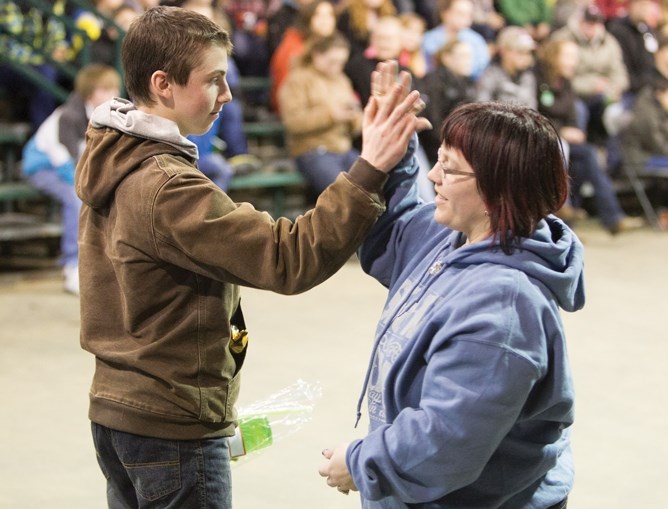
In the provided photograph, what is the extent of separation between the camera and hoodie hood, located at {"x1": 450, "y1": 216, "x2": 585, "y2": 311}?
201 cm

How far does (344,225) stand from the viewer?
2139 millimetres

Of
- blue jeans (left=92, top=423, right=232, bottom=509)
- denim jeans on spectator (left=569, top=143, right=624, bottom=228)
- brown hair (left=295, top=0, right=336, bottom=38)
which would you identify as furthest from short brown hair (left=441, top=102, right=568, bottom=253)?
denim jeans on spectator (left=569, top=143, right=624, bottom=228)

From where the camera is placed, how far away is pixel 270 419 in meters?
2.64

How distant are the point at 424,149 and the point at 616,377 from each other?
11.9 ft

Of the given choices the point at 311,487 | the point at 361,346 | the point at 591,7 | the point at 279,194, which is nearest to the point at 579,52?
the point at 591,7

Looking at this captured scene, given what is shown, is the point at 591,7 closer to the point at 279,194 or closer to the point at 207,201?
the point at 279,194

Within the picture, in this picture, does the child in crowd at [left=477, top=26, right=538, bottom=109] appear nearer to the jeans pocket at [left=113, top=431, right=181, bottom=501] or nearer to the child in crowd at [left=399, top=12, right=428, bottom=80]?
the child in crowd at [left=399, top=12, right=428, bottom=80]

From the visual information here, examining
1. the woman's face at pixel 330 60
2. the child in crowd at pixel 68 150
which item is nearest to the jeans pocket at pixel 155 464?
the child in crowd at pixel 68 150

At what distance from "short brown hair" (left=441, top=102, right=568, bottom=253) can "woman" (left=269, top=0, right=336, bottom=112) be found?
6.16 metres

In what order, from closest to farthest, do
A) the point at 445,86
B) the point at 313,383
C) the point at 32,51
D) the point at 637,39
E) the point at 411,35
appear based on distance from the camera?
the point at 313,383 < the point at 32,51 < the point at 445,86 < the point at 411,35 < the point at 637,39

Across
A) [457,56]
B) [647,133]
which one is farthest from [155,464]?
[647,133]

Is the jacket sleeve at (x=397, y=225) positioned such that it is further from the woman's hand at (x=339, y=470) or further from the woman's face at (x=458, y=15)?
the woman's face at (x=458, y=15)

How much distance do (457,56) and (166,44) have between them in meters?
6.50

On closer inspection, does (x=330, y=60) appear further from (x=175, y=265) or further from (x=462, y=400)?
(x=462, y=400)
